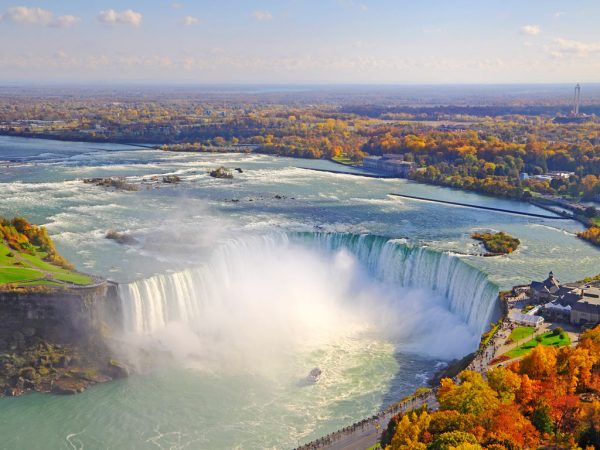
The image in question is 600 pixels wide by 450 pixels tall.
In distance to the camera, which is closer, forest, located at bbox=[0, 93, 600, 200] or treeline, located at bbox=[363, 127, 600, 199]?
treeline, located at bbox=[363, 127, 600, 199]

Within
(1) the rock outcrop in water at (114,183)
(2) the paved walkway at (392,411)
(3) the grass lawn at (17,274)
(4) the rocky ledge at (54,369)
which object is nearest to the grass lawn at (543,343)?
(2) the paved walkway at (392,411)

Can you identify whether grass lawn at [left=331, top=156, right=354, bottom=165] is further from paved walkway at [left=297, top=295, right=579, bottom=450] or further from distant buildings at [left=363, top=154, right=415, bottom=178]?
paved walkway at [left=297, top=295, right=579, bottom=450]

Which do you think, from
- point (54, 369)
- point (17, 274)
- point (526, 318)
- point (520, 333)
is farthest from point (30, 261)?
point (526, 318)

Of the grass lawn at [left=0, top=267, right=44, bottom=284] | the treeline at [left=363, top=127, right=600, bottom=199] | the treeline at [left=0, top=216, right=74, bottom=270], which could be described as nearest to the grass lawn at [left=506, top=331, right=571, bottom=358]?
the grass lawn at [left=0, top=267, right=44, bottom=284]

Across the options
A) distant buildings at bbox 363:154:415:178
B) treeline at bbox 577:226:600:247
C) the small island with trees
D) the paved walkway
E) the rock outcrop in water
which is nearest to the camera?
the paved walkway

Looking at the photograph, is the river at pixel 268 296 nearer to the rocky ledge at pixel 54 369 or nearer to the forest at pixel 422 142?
the rocky ledge at pixel 54 369

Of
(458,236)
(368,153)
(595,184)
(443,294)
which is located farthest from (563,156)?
(443,294)
